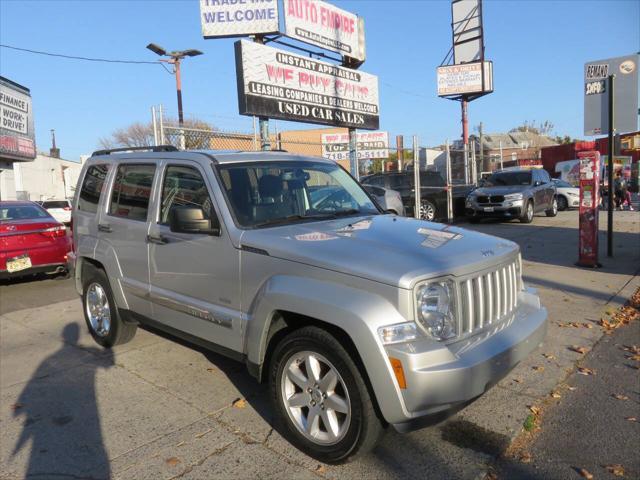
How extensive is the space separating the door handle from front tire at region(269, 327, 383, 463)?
1471mm

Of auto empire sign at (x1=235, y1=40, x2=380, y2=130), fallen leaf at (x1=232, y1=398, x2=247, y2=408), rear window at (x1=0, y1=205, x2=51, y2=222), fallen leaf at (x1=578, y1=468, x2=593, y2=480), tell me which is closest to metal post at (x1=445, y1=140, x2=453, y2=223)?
auto empire sign at (x1=235, y1=40, x2=380, y2=130)

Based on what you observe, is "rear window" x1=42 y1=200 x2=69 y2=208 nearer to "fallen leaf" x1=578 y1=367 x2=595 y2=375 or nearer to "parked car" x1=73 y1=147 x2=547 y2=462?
"parked car" x1=73 y1=147 x2=547 y2=462

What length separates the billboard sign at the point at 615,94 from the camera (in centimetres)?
919

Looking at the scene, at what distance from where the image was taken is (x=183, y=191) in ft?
13.5

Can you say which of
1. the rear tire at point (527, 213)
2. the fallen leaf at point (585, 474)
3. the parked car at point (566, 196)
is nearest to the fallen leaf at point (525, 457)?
the fallen leaf at point (585, 474)

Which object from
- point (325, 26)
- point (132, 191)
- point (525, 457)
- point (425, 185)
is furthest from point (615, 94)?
point (132, 191)

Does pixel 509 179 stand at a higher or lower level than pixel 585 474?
higher

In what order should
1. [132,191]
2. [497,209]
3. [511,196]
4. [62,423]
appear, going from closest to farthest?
[62,423], [132,191], [511,196], [497,209]

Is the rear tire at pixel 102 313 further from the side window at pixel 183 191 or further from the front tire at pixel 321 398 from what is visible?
the front tire at pixel 321 398

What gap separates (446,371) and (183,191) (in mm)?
2547

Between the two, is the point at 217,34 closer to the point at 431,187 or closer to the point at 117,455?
the point at 431,187

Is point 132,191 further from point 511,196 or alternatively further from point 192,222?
point 511,196

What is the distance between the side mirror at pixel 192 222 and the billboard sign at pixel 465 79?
75.7 feet

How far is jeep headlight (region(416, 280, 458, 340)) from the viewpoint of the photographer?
109 inches
